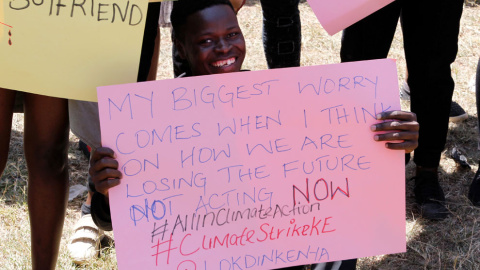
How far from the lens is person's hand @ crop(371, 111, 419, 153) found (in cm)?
155

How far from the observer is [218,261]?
1.57 m

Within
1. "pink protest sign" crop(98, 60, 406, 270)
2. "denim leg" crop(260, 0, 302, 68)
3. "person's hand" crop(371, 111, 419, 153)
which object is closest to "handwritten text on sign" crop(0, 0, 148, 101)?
"pink protest sign" crop(98, 60, 406, 270)

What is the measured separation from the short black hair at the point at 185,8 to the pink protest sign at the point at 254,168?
12.7 inches

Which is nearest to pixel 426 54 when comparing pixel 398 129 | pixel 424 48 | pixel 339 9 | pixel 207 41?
pixel 424 48

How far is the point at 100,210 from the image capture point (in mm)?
1681

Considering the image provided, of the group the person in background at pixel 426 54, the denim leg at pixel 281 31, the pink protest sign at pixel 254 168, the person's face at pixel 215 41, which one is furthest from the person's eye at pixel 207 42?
the denim leg at pixel 281 31

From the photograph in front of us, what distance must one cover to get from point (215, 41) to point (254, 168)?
0.40 meters

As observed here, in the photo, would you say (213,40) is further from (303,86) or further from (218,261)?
(218,261)

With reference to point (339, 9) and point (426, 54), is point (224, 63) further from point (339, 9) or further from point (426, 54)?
point (426, 54)

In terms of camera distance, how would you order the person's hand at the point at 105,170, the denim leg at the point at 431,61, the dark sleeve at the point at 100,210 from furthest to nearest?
the denim leg at the point at 431,61 → the dark sleeve at the point at 100,210 → the person's hand at the point at 105,170

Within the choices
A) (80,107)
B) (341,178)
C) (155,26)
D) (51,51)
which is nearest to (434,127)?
(341,178)

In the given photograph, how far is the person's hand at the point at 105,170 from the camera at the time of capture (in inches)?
57.7

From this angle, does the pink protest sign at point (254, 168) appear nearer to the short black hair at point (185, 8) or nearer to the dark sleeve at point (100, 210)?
the dark sleeve at point (100, 210)

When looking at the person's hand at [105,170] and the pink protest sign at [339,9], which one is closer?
the person's hand at [105,170]
